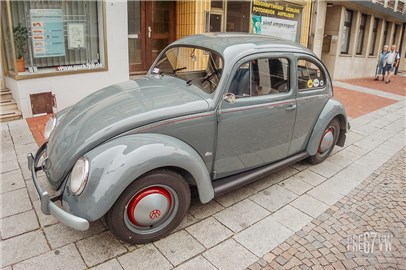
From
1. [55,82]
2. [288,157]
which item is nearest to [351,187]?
[288,157]

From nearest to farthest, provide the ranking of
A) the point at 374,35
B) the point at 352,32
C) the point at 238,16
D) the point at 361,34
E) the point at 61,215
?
the point at 61,215 → the point at 238,16 → the point at 352,32 → the point at 361,34 → the point at 374,35

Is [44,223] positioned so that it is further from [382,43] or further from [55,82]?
[382,43]

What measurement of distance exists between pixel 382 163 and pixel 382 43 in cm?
1706

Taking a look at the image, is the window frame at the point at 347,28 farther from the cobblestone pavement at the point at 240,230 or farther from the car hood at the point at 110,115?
the car hood at the point at 110,115

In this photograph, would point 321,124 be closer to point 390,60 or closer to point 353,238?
point 353,238

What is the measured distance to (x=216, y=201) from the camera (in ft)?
11.8

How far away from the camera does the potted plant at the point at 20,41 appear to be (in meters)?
5.94

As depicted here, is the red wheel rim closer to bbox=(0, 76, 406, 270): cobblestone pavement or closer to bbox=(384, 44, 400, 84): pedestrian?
bbox=(0, 76, 406, 270): cobblestone pavement

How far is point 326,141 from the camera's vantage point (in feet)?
15.3

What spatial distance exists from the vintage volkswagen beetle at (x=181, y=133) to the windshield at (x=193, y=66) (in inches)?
0.6

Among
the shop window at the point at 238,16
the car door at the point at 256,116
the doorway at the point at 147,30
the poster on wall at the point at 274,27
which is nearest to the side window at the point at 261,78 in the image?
the car door at the point at 256,116

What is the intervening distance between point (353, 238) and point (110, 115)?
2.67 meters

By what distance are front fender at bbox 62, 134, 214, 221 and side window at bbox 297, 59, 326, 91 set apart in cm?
207

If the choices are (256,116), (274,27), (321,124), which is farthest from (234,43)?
(274,27)
